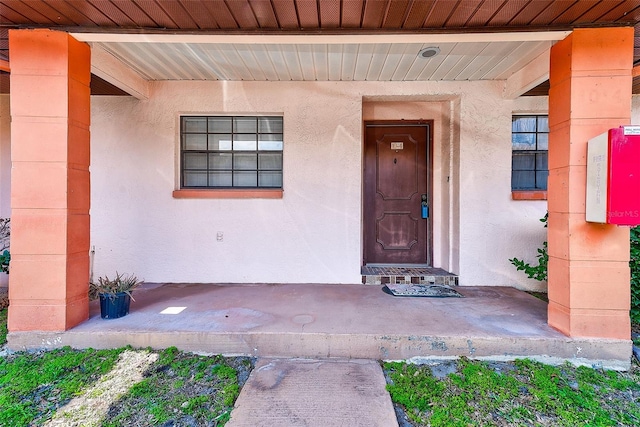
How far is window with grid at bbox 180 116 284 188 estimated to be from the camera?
13.5 feet

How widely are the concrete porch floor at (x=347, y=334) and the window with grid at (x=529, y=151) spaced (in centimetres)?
190

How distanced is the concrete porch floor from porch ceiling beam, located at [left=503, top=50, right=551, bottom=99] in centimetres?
238

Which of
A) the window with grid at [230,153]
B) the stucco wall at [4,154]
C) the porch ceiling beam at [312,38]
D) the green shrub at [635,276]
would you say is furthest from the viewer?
the window with grid at [230,153]

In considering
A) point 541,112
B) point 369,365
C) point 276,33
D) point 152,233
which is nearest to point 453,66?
point 541,112

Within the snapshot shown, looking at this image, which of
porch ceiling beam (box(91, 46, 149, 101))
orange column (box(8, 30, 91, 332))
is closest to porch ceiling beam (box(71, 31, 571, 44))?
orange column (box(8, 30, 91, 332))

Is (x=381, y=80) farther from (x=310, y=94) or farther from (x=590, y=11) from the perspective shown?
(x=590, y=11)

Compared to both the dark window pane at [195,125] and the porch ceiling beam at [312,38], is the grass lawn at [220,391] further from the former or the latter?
the dark window pane at [195,125]

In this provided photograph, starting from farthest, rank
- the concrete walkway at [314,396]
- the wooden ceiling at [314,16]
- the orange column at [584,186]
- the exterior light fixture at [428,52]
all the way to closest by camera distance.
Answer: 1. the exterior light fixture at [428,52]
2. the orange column at [584,186]
3. the wooden ceiling at [314,16]
4. the concrete walkway at [314,396]

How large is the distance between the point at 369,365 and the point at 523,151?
11.7 feet

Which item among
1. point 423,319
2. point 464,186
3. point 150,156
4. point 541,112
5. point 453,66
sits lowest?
point 423,319

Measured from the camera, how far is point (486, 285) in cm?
390

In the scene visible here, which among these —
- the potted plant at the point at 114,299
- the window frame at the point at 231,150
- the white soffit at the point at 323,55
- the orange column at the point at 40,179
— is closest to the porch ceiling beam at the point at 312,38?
the white soffit at the point at 323,55

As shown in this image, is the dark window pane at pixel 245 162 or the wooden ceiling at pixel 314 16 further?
the dark window pane at pixel 245 162

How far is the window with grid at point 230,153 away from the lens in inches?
162
